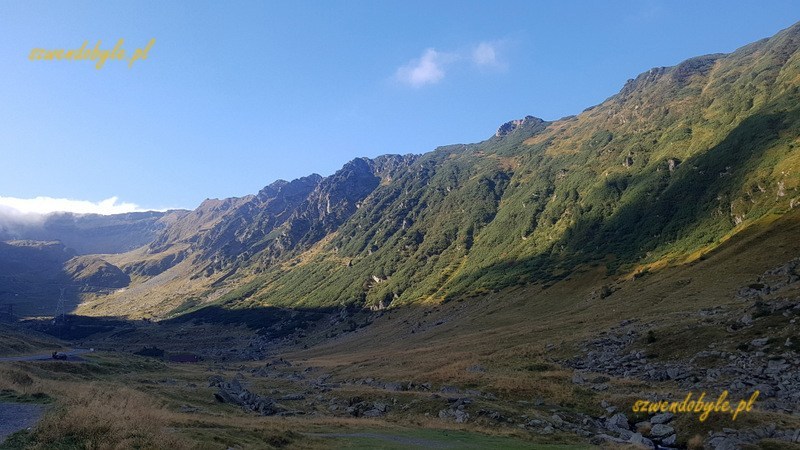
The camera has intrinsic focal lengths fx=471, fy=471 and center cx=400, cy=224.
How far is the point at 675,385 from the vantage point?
4112 cm

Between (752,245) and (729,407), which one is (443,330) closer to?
(752,245)

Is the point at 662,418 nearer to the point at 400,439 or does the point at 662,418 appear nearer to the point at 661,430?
the point at 661,430

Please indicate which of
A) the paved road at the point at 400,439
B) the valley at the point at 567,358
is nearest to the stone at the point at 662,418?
the valley at the point at 567,358

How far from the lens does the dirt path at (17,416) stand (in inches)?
779

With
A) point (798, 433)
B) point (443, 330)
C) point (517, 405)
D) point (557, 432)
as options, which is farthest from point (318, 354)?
point (798, 433)

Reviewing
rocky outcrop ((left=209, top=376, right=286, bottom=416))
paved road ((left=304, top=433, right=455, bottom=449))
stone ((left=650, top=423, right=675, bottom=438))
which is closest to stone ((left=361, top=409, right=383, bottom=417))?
rocky outcrop ((left=209, top=376, right=286, bottom=416))

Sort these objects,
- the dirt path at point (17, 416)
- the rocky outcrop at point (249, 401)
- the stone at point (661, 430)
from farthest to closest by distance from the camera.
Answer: the rocky outcrop at point (249, 401)
the stone at point (661, 430)
the dirt path at point (17, 416)

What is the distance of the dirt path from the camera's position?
19797mm

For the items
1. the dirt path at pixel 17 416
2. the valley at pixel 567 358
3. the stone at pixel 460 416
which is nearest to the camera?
the dirt path at pixel 17 416

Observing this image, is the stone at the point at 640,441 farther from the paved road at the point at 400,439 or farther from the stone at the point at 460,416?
the paved road at the point at 400,439

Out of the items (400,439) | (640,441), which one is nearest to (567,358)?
(640,441)

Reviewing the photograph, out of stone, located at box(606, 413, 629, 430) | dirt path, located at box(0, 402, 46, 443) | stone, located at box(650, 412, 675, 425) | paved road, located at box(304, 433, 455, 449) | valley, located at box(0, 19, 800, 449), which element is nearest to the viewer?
dirt path, located at box(0, 402, 46, 443)

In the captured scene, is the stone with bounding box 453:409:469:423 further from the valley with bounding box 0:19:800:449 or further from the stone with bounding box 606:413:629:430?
the stone with bounding box 606:413:629:430

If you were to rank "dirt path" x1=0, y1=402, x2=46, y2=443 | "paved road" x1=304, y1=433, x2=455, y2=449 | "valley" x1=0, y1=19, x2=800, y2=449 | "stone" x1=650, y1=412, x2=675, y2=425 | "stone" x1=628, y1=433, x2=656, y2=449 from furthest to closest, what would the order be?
"stone" x1=650, y1=412, x2=675, y2=425 < "stone" x1=628, y1=433, x2=656, y2=449 < "valley" x1=0, y1=19, x2=800, y2=449 < "paved road" x1=304, y1=433, x2=455, y2=449 < "dirt path" x1=0, y1=402, x2=46, y2=443
